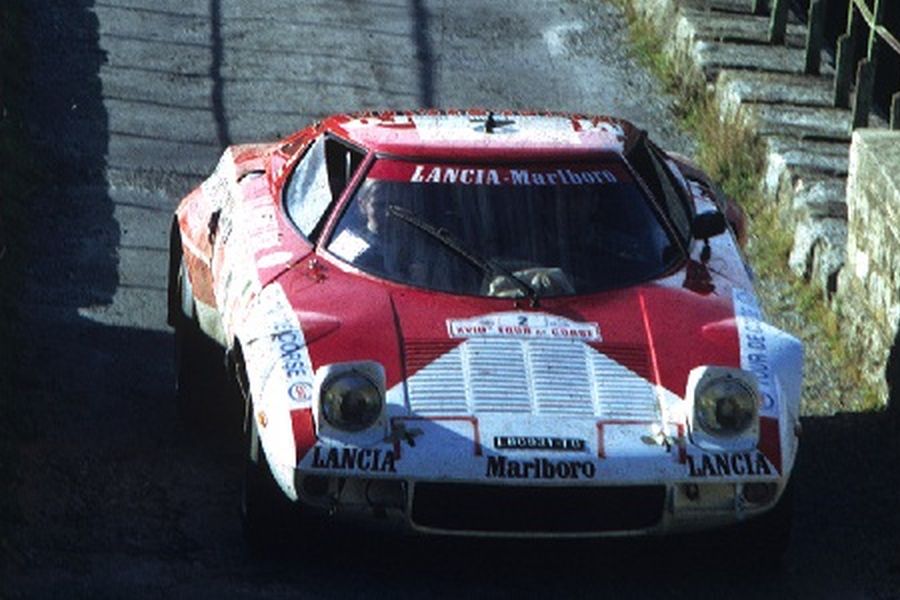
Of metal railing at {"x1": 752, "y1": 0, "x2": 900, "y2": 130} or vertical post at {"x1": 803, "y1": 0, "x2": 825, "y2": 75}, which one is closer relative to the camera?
metal railing at {"x1": 752, "y1": 0, "x2": 900, "y2": 130}

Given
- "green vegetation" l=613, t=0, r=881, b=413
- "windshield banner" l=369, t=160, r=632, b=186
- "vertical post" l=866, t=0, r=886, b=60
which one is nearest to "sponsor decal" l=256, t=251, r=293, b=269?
"windshield banner" l=369, t=160, r=632, b=186

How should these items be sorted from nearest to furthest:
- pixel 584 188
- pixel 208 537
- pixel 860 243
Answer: pixel 208 537 → pixel 584 188 → pixel 860 243

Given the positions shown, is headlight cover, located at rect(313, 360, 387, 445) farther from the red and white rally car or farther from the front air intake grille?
the front air intake grille

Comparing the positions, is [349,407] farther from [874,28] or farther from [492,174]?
[874,28]

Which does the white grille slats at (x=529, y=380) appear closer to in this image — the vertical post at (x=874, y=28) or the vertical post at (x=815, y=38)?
the vertical post at (x=874, y=28)

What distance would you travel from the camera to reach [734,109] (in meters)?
14.3

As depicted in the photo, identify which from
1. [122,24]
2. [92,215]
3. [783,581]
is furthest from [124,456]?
[122,24]

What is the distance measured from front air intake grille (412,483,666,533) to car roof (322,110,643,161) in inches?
73.3

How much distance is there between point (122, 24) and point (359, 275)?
282 inches

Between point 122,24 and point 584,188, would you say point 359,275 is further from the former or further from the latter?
point 122,24

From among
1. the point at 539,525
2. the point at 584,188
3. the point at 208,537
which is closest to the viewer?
the point at 539,525

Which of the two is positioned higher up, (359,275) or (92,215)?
(359,275)

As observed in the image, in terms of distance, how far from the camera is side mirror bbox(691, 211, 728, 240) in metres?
9.88

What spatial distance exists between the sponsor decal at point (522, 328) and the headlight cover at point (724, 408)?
503 millimetres
